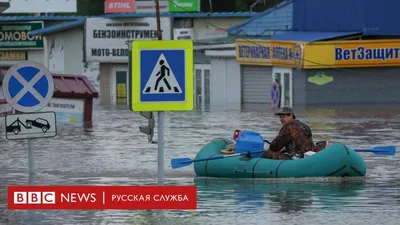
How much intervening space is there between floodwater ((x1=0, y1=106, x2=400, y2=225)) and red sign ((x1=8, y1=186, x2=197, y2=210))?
24 cm

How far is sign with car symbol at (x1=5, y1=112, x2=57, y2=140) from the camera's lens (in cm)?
1420

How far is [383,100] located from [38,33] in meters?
23.9

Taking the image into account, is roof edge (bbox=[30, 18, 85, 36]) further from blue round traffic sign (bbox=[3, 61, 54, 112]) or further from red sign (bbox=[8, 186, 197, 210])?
red sign (bbox=[8, 186, 197, 210])

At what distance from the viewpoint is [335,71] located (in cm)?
4931

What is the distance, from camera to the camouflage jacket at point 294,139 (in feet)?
61.1

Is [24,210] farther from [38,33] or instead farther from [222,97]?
[38,33]

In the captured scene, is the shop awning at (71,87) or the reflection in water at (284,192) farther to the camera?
the shop awning at (71,87)

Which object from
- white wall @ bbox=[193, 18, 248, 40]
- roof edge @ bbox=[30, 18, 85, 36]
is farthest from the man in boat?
white wall @ bbox=[193, 18, 248, 40]

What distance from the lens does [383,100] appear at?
49.6m

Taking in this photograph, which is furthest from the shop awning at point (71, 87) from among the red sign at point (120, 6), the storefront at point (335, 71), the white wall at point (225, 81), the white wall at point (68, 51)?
the red sign at point (120, 6)

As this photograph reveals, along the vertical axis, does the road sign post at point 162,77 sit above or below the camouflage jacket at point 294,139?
above

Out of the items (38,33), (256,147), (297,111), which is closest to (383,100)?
(297,111)

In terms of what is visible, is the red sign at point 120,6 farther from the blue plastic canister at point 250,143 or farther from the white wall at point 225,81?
the blue plastic canister at point 250,143

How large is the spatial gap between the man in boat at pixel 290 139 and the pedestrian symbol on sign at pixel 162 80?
21.1 ft
